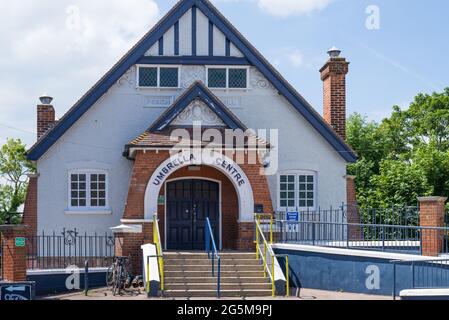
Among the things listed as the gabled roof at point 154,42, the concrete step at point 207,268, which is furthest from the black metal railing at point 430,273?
the gabled roof at point 154,42

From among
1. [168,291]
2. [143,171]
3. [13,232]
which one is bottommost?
[168,291]

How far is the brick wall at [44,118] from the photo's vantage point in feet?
82.4

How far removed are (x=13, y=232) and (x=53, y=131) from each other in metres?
5.25

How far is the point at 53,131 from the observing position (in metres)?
23.1

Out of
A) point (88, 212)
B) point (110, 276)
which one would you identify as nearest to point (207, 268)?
point (110, 276)

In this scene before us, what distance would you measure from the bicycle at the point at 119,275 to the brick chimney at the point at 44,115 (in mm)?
7290

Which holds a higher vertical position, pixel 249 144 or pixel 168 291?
pixel 249 144

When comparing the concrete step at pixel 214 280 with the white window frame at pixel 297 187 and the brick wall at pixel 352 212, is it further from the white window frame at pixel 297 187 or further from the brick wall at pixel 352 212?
the brick wall at pixel 352 212

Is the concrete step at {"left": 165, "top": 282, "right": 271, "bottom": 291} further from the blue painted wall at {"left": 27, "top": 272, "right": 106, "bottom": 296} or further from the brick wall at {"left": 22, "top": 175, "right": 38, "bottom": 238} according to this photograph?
the brick wall at {"left": 22, "top": 175, "right": 38, "bottom": 238}

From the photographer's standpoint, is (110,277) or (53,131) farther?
(53,131)

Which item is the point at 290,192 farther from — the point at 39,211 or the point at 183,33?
the point at 39,211

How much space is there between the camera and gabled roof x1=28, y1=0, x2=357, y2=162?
23.2 meters

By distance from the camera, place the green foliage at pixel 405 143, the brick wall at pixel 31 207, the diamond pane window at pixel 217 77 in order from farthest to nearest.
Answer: the green foliage at pixel 405 143 < the diamond pane window at pixel 217 77 < the brick wall at pixel 31 207

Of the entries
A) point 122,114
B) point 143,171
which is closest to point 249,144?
point 143,171
